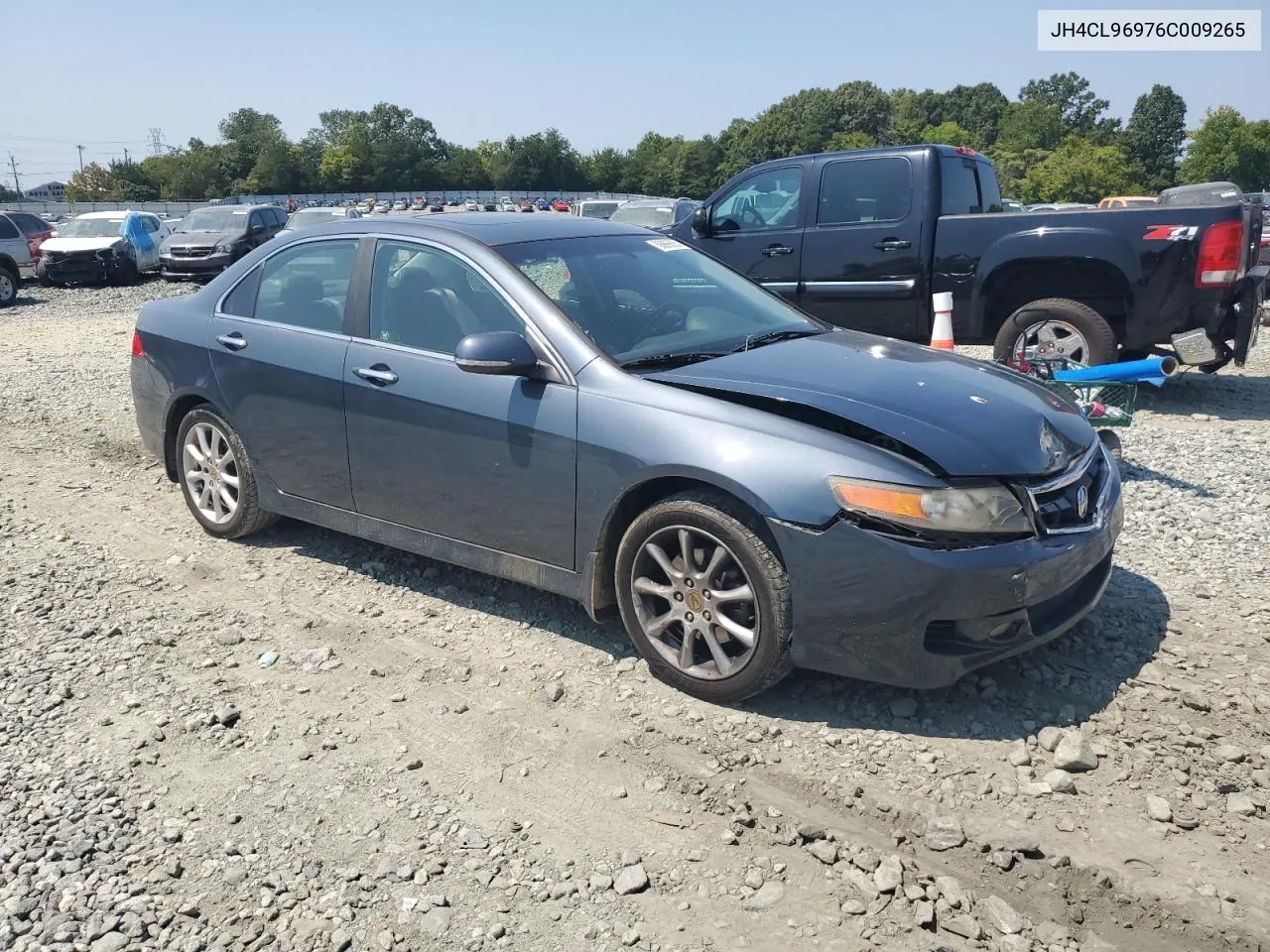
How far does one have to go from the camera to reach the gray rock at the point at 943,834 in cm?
299

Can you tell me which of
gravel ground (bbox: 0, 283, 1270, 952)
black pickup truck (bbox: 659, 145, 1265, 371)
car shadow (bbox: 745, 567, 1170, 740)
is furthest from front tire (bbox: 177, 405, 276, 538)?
black pickup truck (bbox: 659, 145, 1265, 371)

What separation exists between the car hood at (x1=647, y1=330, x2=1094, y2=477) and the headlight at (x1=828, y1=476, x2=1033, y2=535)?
0.28ft

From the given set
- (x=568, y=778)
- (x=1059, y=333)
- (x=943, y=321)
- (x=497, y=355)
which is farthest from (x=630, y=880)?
(x=1059, y=333)

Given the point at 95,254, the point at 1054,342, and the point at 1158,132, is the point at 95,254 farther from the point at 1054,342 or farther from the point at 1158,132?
the point at 1158,132

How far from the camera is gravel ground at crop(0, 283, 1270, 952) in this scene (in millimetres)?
2736

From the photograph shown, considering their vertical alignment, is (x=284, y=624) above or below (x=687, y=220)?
below

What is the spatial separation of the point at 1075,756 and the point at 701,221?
24.2ft

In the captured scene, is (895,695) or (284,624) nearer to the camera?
(895,695)

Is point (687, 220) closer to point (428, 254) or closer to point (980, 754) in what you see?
point (428, 254)

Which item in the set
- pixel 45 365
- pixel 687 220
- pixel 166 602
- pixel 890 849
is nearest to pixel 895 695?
pixel 890 849

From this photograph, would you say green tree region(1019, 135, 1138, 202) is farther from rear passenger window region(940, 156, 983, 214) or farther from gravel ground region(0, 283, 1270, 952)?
gravel ground region(0, 283, 1270, 952)

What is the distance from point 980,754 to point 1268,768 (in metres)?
0.88

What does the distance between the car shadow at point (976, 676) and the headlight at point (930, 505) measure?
2.32 ft

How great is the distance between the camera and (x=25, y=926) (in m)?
2.73
